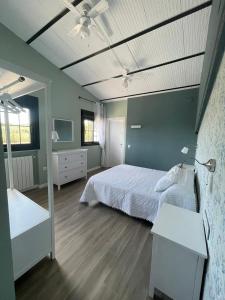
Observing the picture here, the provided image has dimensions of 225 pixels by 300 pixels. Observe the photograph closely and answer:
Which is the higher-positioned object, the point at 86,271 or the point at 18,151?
the point at 18,151

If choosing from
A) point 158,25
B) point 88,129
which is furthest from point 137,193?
point 88,129

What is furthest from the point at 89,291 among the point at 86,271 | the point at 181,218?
the point at 181,218

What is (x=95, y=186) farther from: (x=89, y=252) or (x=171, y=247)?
(x=171, y=247)

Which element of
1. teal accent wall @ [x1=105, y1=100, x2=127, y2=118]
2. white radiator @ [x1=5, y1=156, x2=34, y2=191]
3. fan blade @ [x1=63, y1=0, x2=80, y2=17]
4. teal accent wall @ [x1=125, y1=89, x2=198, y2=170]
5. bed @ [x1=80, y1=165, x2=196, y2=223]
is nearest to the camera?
fan blade @ [x1=63, y1=0, x2=80, y2=17]

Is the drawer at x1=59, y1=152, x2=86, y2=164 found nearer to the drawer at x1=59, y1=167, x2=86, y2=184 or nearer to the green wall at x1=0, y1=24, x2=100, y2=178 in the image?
the drawer at x1=59, y1=167, x2=86, y2=184

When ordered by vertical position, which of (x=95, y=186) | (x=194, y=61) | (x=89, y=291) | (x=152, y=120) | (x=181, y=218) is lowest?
(x=89, y=291)

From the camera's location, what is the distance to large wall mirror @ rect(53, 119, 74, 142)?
12.5 ft

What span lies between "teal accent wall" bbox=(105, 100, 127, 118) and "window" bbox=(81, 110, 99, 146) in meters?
0.76

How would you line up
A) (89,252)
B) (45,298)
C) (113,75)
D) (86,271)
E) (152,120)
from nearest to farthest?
(45,298)
(86,271)
(89,252)
(113,75)
(152,120)

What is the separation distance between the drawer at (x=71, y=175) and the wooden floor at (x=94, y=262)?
1.18 metres

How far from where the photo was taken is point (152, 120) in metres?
4.45

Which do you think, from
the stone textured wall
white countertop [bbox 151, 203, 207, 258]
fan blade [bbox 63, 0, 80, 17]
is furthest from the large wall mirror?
the stone textured wall

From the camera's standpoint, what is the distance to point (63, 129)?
400cm

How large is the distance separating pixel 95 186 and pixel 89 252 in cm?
114
